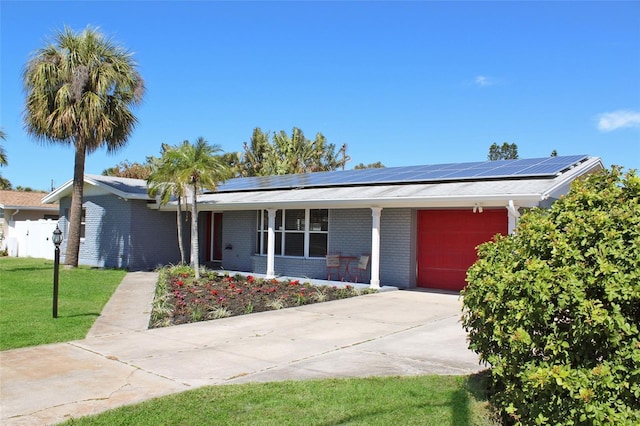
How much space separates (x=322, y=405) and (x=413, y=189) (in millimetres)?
10768

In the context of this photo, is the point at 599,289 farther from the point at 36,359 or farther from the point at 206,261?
the point at 206,261

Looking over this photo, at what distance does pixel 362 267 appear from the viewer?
16078 millimetres

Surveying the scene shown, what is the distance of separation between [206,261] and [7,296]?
1051cm

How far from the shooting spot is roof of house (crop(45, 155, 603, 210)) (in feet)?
42.5

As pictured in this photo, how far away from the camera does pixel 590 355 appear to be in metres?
3.92

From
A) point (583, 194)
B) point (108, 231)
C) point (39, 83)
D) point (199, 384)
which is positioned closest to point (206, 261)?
point (108, 231)

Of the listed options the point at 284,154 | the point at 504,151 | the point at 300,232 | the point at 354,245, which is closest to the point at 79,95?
the point at 300,232

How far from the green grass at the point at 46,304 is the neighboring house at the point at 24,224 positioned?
7.73 metres

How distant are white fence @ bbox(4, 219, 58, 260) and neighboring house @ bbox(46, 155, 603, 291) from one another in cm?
446

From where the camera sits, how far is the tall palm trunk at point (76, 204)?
62.8 ft

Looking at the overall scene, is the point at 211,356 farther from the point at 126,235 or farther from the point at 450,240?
the point at 126,235

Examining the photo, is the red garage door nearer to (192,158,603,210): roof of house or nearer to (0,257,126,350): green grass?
(192,158,603,210): roof of house


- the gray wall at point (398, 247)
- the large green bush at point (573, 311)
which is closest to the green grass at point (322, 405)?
the large green bush at point (573, 311)

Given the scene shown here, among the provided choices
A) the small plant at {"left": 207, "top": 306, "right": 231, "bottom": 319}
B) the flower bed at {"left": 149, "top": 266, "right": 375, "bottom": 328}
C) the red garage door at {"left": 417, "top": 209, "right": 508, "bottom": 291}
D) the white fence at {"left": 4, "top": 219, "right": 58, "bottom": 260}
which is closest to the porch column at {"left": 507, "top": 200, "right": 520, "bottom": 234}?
the red garage door at {"left": 417, "top": 209, "right": 508, "bottom": 291}
